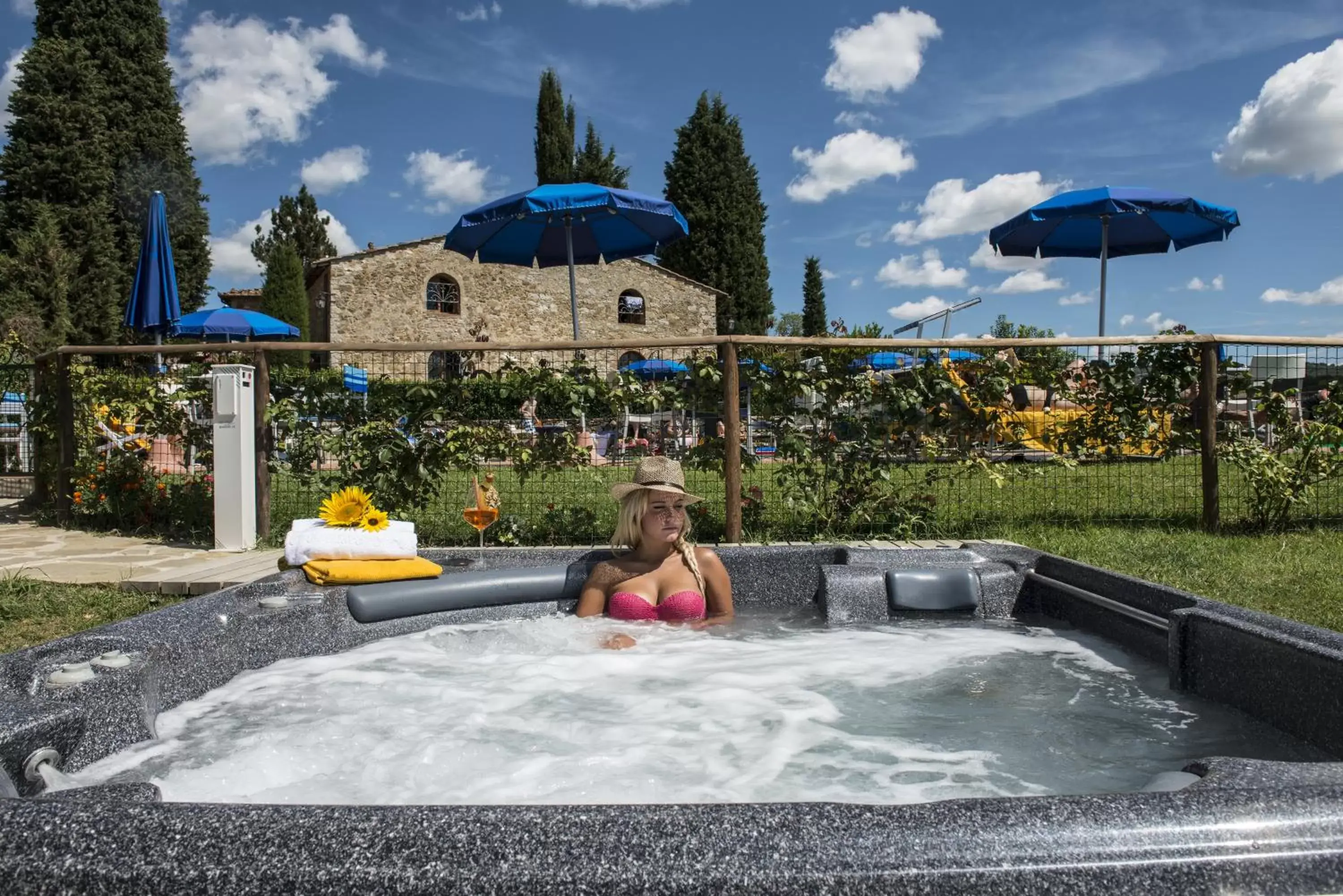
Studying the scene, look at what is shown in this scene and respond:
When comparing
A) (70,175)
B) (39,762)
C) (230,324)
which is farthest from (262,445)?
(70,175)

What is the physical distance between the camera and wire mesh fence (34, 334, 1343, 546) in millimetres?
5191

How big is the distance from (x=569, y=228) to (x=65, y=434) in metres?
4.22

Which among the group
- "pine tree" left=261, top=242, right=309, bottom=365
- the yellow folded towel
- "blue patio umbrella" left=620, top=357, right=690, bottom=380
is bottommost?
the yellow folded towel

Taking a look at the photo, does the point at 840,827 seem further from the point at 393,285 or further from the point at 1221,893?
the point at 393,285

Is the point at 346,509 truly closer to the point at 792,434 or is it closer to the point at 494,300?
the point at 792,434

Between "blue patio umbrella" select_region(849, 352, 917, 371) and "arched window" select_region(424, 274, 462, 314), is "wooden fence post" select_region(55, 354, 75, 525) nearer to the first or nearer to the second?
"blue patio umbrella" select_region(849, 352, 917, 371)

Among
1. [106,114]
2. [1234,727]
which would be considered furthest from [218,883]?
[106,114]

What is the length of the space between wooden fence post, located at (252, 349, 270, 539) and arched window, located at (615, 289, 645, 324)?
1903cm

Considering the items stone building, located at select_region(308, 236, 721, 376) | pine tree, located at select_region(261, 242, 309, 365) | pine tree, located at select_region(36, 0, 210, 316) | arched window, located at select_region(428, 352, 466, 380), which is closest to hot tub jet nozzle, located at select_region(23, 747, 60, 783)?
arched window, located at select_region(428, 352, 466, 380)

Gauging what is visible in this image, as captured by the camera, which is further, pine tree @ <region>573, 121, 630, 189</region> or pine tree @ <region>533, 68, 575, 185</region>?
pine tree @ <region>573, 121, 630, 189</region>

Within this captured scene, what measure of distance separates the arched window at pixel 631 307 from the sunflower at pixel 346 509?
20763 mm

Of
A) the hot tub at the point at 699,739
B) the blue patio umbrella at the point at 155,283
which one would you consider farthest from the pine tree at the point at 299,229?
the hot tub at the point at 699,739

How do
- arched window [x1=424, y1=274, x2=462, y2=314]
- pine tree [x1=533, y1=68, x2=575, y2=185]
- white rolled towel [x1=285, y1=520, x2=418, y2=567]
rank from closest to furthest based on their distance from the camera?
white rolled towel [x1=285, y1=520, x2=418, y2=567]
arched window [x1=424, y1=274, x2=462, y2=314]
pine tree [x1=533, y1=68, x2=575, y2=185]

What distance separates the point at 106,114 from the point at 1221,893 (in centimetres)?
2508
